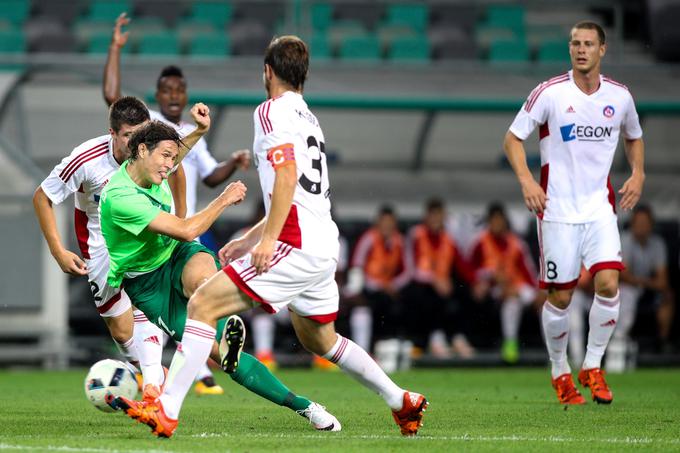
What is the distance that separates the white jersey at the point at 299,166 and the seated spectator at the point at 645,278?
985cm

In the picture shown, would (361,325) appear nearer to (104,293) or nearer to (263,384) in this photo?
(104,293)

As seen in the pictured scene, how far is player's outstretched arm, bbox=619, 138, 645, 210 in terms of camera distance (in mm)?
8766

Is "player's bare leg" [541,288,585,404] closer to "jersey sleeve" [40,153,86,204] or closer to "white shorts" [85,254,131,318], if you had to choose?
"white shorts" [85,254,131,318]

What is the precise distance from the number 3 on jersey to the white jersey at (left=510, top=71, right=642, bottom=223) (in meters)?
2.85

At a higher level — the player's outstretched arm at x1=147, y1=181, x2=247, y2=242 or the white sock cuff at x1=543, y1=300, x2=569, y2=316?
the player's outstretched arm at x1=147, y1=181, x2=247, y2=242

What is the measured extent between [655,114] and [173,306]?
34.6ft

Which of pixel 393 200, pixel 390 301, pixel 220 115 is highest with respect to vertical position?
pixel 220 115

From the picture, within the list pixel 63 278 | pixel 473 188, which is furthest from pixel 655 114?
pixel 63 278

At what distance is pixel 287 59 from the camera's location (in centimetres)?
636

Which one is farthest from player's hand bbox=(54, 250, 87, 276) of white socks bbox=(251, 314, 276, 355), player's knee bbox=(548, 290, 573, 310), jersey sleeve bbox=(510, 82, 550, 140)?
white socks bbox=(251, 314, 276, 355)

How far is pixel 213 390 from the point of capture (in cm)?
1030

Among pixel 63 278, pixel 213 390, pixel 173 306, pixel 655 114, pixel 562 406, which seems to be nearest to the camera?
pixel 173 306

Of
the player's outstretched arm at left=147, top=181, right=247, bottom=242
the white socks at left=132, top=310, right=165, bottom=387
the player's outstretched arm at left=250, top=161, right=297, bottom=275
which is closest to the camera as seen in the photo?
the player's outstretched arm at left=250, top=161, right=297, bottom=275

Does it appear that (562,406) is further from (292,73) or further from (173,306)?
(292,73)
